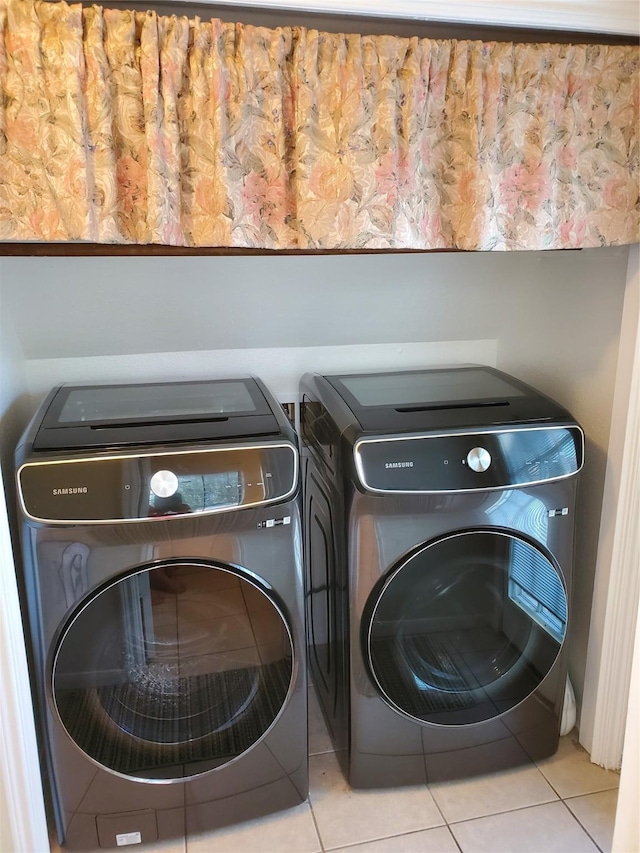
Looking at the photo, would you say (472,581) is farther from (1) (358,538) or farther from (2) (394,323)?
(2) (394,323)

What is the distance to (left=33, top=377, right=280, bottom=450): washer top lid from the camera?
4.90 feet

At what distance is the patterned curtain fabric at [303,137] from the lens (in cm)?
133

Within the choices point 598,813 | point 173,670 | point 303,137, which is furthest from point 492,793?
point 303,137

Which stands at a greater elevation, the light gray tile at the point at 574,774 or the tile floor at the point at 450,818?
the light gray tile at the point at 574,774

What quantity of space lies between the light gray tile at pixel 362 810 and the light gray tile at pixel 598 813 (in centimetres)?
34

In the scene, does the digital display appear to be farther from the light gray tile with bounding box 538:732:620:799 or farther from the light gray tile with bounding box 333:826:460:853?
the light gray tile with bounding box 538:732:620:799

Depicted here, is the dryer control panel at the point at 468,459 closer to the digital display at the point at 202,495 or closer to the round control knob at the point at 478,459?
the round control knob at the point at 478,459

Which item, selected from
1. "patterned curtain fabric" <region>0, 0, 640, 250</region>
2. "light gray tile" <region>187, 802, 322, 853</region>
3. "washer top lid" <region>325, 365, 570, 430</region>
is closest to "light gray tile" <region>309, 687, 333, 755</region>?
"light gray tile" <region>187, 802, 322, 853</region>

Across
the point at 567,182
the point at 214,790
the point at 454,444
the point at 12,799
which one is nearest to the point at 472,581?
the point at 454,444

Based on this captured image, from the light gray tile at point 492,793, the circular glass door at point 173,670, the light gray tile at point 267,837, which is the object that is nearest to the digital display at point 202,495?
the circular glass door at point 173,670

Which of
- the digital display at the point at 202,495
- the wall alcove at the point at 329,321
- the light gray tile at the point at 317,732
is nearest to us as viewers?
the digital display at the point at 202,495

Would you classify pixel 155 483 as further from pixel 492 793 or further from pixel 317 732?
pixel 492 793

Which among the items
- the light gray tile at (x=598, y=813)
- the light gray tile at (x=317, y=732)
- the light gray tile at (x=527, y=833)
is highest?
the light gray tile at (x=317, y=732)

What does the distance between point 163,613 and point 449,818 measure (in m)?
0.87
